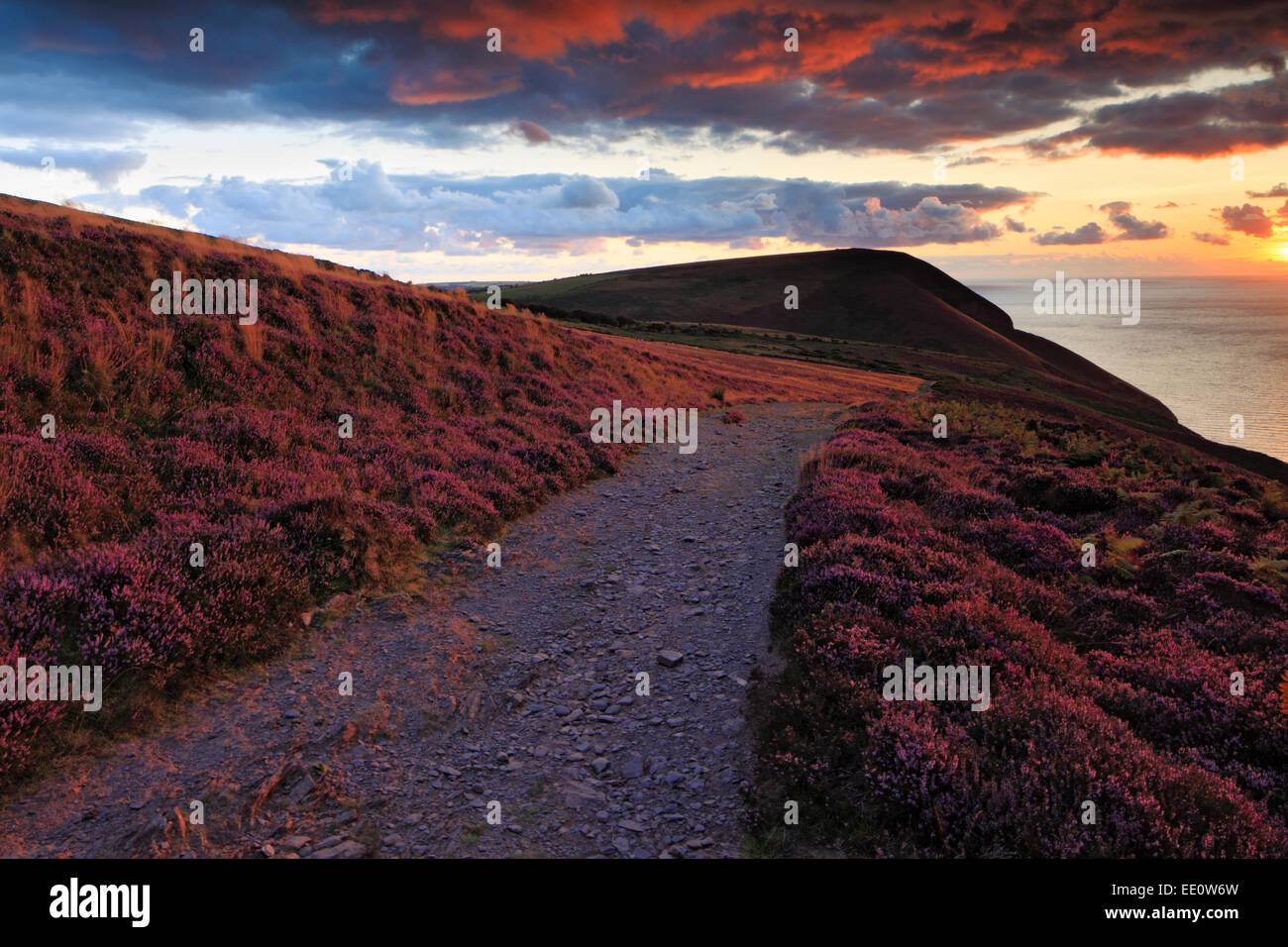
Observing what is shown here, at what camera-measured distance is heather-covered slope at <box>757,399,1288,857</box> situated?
201 inches

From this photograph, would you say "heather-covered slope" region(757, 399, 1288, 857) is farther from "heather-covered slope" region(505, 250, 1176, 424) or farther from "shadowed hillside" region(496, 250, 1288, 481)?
"heather-covered slope" region(505, 250, 1176, 424)

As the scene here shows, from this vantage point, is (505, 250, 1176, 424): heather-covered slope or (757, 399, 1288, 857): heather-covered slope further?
(505, 250, 1176, 424): heather-covered slope

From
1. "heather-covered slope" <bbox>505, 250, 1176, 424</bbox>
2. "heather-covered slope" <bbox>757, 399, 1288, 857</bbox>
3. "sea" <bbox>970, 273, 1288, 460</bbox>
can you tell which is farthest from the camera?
"heather-covered slope" <bbox>505, 250, 1176, 424</bbox>

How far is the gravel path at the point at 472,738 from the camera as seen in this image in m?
5.37

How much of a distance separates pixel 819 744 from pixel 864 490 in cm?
883

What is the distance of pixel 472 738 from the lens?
22.7ft

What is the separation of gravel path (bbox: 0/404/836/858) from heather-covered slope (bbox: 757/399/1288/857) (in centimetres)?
93

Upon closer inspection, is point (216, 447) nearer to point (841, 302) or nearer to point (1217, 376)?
point (841, 302)

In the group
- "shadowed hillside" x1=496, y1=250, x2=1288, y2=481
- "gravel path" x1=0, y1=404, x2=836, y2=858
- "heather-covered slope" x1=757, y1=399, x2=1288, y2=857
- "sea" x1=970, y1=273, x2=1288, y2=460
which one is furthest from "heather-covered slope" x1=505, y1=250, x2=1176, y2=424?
"gravel path" x1=0, y1=404, x2=836, y2=858

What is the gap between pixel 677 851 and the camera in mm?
5344

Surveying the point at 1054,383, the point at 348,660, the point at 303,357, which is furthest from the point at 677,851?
the point at 1054,383

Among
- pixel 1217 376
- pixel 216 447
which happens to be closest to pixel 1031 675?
pixel 216 447

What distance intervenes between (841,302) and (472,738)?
155 metres

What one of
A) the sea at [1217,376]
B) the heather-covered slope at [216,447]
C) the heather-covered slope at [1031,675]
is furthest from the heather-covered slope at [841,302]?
the heather-covered slope at [1031,675]
